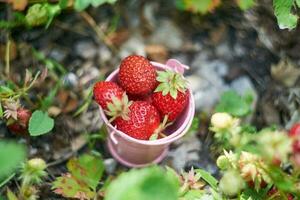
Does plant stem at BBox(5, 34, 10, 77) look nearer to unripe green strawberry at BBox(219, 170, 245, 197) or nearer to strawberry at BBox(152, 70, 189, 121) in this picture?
strawberry at BBox(152, 70, 189, 121)

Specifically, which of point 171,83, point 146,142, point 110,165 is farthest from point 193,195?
point 110,165

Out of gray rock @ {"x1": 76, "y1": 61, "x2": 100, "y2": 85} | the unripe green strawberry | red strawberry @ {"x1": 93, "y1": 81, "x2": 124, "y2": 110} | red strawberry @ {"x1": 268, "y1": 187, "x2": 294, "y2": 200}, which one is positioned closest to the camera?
the unripe green strawberry

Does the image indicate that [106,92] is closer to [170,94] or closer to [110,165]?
[170,94]

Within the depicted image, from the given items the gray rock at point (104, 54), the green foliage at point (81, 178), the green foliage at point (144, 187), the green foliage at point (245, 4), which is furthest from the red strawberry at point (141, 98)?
the green foliage at point (144, 187)

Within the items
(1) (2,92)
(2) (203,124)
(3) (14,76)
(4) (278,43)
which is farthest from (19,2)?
(4) (278,43)

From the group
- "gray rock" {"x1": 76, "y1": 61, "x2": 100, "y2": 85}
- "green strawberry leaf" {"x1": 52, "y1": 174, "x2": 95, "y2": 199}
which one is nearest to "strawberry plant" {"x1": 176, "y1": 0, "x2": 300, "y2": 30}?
"gray rock" {"x1": 76, "y1": 61, "x2": 100, "y2": 85}

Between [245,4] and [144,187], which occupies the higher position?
[144,187]
